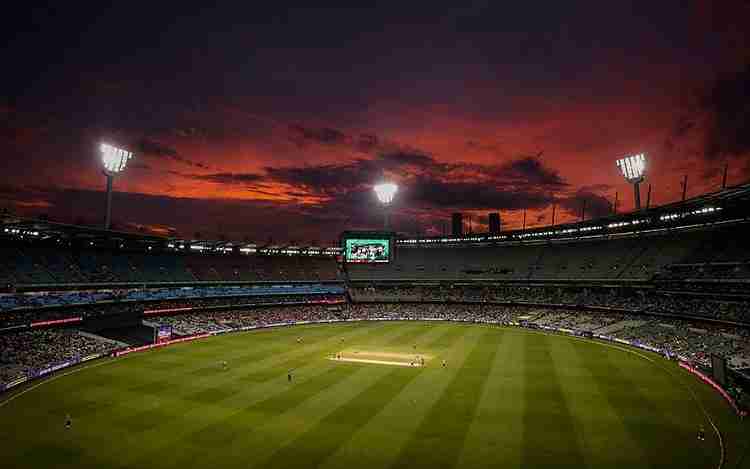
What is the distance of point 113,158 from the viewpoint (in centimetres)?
5188

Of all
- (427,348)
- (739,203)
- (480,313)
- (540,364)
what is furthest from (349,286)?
(739,203)

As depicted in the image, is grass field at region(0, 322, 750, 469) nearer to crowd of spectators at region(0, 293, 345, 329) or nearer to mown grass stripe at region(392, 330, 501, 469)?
mown grass stripe at region(392, 330, 501, 469)

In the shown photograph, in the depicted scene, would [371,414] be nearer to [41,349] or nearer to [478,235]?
[41,349]

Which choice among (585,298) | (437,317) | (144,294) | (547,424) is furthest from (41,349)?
(585,298)

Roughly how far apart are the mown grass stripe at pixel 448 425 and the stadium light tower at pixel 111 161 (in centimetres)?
4793

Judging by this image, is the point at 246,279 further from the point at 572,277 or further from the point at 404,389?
the point at 572,277

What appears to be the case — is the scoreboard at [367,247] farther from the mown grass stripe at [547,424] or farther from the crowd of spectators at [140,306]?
the mown grass stripe at [547,424]

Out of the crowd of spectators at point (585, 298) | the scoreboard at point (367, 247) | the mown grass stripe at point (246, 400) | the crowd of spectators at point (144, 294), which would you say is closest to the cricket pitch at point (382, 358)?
the mown grass stripe at point (246, 400)

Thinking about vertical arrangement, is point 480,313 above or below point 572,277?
below

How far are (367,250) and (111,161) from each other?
139 feet

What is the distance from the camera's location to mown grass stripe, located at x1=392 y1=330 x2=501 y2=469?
2122cm

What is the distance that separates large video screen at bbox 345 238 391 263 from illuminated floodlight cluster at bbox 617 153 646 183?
3965cm

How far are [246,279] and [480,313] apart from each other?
46.1 m

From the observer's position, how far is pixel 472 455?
2155cm
